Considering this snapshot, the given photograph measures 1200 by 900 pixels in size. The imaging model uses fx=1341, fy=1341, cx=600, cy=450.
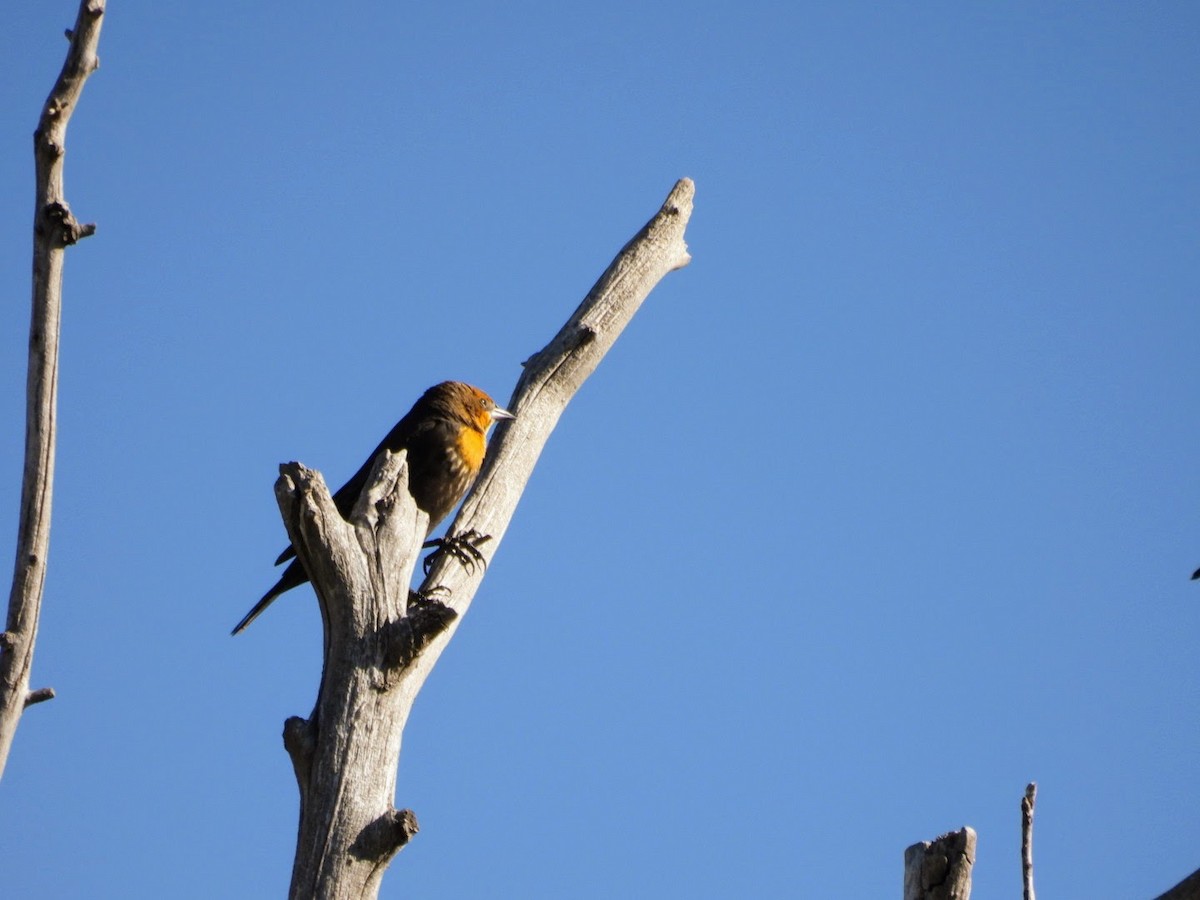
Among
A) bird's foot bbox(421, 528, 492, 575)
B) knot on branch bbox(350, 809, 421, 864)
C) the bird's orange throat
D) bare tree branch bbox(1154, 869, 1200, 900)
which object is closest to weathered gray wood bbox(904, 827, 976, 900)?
bare tree branch bbox(1154, 869, 1200, 900)

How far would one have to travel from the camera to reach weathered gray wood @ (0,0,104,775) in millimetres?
2629

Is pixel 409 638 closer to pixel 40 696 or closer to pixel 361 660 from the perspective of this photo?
pixel 361 660

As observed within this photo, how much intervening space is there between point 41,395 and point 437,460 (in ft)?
10.6

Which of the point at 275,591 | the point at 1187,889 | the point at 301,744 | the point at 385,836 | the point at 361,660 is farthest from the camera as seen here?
the point at 275,591

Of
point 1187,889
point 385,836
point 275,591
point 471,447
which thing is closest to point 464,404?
point 471,447

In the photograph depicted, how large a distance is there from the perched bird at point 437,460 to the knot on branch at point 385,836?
8.66 feet

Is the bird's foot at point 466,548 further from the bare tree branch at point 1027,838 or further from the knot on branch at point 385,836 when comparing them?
the bare tree branch at point 1027,838

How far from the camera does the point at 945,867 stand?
2.73 metres

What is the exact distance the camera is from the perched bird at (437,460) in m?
5.71

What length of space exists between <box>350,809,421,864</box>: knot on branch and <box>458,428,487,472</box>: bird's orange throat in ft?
9.61

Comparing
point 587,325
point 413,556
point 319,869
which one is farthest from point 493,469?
point 319,869

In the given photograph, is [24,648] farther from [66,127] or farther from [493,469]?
[493,469]

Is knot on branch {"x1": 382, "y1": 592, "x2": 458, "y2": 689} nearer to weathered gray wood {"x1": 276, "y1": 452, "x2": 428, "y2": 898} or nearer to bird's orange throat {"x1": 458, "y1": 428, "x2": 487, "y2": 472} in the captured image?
weathered gray wood {"x1": 276, "y1": 452, "x2": 428, "y2": 898}

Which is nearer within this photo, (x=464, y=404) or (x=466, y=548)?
(x=466, y=548)
